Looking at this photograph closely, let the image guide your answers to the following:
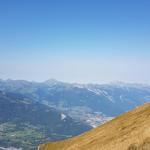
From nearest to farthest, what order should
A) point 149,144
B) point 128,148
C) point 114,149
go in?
point 149,144 < point 128,148 < point 114,149

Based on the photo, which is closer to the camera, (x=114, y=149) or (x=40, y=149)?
(x=114, y=149)

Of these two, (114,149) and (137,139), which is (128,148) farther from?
(114,149)

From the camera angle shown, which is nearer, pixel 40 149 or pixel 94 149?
pixel 94 149

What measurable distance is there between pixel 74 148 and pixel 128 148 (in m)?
27.4

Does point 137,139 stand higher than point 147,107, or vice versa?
point 147,107

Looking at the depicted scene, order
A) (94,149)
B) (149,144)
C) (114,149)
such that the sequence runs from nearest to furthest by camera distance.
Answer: (149,144) < (114,149) < (94,149)

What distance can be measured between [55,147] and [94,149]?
31.6m

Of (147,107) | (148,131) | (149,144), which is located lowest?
(149,144)

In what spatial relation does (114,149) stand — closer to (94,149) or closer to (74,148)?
(94,149)

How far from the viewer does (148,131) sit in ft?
109

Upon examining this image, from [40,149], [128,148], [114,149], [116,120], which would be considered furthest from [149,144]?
[40,149]

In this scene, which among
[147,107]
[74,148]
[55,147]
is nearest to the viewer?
[74,148]

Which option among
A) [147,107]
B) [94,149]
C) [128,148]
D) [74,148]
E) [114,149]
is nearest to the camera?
[128,148]

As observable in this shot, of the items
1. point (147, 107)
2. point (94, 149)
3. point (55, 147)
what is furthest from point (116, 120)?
point (94, 149)
